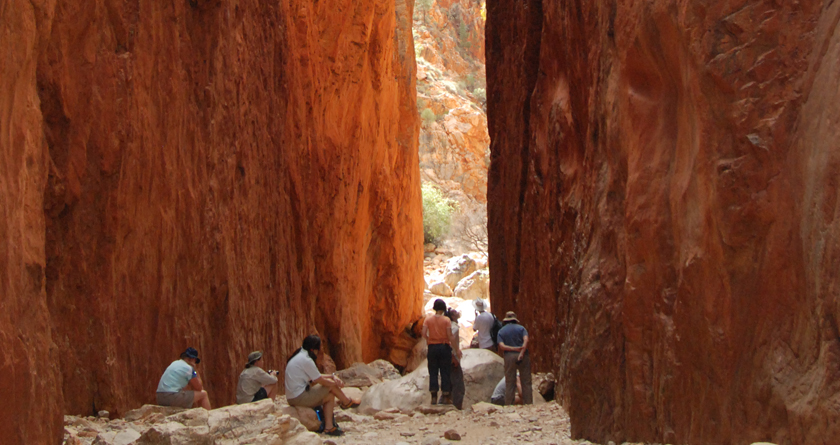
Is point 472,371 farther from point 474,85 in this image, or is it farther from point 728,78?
point 474,85

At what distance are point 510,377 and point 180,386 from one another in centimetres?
419

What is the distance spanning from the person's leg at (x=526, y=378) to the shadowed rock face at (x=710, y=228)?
2.52 meters

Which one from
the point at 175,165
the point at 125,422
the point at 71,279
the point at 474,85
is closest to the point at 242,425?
the point at 125,422

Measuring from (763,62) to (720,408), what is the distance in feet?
7.53

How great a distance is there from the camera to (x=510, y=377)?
10109 mm

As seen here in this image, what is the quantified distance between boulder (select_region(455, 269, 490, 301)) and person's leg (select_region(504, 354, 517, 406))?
90.8ft

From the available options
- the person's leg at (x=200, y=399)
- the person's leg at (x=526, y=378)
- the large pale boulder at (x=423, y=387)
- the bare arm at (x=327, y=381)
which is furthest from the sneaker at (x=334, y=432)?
the person's leg at (x=526, y=378)

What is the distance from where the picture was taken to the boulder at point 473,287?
38188mm

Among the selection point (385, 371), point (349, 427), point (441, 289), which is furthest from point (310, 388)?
point (441, 289)

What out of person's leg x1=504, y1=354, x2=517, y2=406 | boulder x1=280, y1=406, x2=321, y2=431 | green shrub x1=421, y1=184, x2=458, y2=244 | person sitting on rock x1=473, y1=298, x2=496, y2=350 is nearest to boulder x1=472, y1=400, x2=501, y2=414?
person's leg x1=504, y1=354, x2=517, y2=406

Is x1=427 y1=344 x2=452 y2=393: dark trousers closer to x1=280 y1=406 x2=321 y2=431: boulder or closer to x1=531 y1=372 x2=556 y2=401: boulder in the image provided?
x1=531 y1=372 x2=556 y2=401: boulder

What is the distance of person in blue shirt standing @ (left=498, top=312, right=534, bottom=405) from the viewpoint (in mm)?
10070

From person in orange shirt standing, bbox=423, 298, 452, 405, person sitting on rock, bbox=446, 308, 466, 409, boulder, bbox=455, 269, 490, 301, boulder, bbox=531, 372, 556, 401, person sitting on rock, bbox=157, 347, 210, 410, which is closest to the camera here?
person sitting on rock, bbox=157, 347, 210, 410

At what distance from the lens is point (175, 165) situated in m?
9.61
